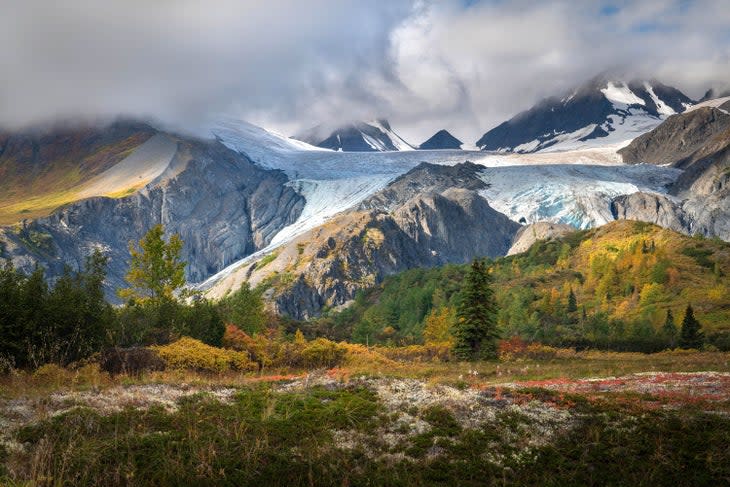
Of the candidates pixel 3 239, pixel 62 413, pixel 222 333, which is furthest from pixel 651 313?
pixel 3 239

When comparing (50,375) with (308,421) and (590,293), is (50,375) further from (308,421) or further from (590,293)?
(590,293)

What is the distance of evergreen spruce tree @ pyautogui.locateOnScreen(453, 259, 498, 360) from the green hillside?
3262 cm

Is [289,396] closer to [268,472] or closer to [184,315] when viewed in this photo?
[268,472]

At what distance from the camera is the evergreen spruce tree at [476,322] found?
2033 inches

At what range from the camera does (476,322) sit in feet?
173

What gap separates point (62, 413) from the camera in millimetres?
16031

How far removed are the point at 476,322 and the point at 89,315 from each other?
106 ft

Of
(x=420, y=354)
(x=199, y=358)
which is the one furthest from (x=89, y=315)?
(x=420, y=354)

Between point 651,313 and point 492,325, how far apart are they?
Answer: 194 feet

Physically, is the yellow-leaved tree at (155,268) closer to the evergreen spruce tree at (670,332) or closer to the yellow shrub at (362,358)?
the yellow shrub at (362,358)

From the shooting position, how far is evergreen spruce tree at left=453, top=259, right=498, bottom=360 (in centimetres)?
5163

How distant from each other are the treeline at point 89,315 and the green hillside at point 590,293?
46.1 meters

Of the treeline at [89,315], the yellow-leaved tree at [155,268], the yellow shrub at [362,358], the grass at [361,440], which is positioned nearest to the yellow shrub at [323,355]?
the yellow shrub at [362,358]

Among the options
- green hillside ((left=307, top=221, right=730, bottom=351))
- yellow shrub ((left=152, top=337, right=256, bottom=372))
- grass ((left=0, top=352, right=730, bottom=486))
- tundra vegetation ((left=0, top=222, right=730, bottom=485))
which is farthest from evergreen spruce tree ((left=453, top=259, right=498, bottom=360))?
green hillside ((left=307, top=221, right=730, bottom=351))
